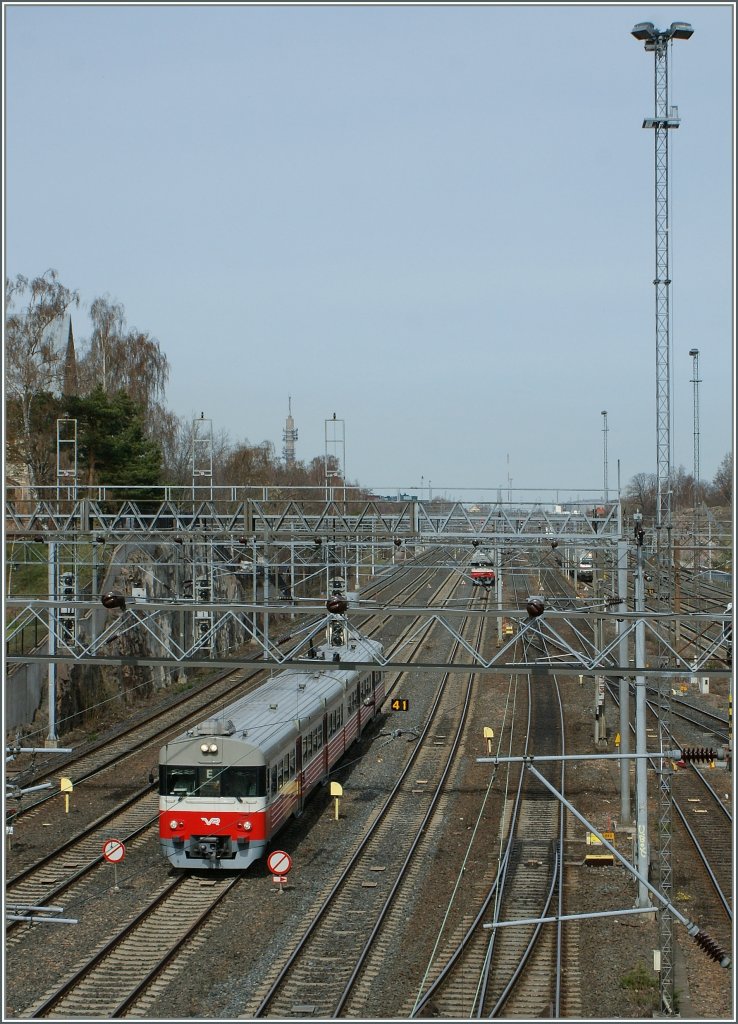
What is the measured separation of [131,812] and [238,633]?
17.8 metres

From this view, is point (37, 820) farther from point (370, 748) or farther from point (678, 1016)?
point (678, 1016)

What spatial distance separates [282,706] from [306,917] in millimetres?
4405

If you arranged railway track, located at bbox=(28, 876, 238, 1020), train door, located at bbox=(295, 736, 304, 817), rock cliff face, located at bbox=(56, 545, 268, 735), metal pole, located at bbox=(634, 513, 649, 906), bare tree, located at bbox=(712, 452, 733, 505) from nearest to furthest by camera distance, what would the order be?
railway track, located at bbox=(28, 876, 238, 1020) < metal pole, located at bbox=(634, 513, 649, 906) < train door, located at bbox=(295, 736, 304, 817) < rock cliff face, located at bbox=(56, 545, 268, 735) < bare tree, located at bbox=(712, 452, 733, 505)

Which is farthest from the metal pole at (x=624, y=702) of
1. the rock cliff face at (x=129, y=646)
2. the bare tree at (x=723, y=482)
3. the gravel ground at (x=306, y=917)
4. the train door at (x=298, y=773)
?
the bare tree at (x=723, y=482)

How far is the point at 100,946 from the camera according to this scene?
1242cm

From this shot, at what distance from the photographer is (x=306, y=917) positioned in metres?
13.5

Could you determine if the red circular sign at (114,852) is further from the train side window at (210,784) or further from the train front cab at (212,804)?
the train side window at (210,784)

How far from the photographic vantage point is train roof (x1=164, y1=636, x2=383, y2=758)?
15.1 meters

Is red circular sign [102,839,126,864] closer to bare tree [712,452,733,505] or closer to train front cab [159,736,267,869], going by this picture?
train front cab [159,736,267,869]

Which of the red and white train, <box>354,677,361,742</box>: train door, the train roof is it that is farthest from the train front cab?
<box>354,677,361,742</box>: train door

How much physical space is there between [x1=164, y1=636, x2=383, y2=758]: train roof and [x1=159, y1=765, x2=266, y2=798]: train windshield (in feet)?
1.21

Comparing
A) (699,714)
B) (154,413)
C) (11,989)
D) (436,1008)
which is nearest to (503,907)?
(436,1008)

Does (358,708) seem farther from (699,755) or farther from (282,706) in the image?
(699,755)

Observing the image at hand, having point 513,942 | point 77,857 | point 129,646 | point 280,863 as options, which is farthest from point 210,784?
point 129,646
